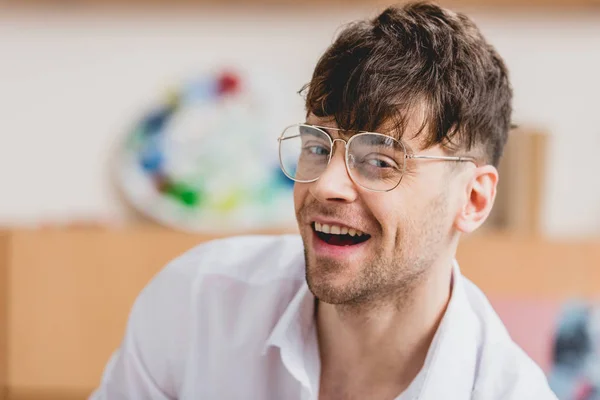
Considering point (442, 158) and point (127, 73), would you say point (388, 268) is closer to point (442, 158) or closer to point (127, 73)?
point (442, 158)

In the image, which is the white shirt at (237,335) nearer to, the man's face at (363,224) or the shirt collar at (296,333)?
the shirt collar at (296,333)

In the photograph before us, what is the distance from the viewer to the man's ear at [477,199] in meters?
1.09

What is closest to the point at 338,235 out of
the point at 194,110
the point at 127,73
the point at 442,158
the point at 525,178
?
the point at 442,158

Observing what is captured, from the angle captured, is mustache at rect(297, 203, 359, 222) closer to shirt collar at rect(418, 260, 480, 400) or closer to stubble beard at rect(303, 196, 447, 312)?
stubble beard at rect(303, 196, 447, 312)

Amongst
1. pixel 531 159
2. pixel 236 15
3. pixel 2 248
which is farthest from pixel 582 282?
pixel 2 248

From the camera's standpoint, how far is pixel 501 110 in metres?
1.12

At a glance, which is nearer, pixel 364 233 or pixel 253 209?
pixel 364 233

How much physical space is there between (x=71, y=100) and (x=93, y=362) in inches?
23.9

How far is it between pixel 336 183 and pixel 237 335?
1.07ft

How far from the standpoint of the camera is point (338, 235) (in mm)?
1024

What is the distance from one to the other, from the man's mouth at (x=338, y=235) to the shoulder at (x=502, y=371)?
0.27 m

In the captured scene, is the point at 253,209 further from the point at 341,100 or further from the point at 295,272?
the point at 341,100

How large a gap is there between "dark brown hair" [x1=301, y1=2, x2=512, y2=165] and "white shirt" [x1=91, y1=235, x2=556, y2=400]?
269 millimetres

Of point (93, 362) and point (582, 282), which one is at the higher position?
point (582, 282)
